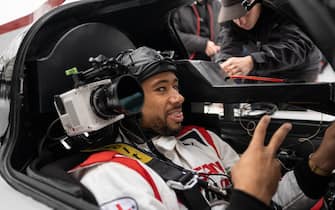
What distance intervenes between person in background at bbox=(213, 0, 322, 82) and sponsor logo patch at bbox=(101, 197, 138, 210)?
0.93m

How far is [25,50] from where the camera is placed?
1184mm

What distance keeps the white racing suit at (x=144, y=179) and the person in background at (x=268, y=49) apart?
21.5 inches

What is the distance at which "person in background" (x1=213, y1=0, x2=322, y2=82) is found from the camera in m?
1.78

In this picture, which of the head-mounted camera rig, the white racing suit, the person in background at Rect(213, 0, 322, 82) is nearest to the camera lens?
the head-mounted camera rig

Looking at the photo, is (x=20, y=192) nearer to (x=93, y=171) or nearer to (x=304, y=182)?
(x=93, y=171)

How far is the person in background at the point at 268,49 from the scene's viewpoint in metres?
1.78

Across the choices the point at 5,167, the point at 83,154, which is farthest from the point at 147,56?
the point at 5,167

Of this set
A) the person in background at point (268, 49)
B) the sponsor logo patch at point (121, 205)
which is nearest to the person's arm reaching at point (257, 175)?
the sponsor logo patch at point (121, 205)

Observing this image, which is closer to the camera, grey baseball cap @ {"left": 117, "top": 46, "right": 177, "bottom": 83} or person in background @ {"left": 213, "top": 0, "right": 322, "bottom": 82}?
grey baseball cap @ {"left": 117, "top": 46, "right": 177, "bottom": 83}

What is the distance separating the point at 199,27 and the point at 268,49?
3.35 ft

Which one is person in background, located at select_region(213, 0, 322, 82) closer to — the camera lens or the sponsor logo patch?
the camera lens

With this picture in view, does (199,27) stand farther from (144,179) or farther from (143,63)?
(144,179)

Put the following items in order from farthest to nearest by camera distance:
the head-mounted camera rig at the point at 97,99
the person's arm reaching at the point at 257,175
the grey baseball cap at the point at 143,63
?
1. the grey baseball cap at the point at 143,63
2. the head-mounted camera rig at the point at 97,99
3. the person's arm reaching at the point at 257,175

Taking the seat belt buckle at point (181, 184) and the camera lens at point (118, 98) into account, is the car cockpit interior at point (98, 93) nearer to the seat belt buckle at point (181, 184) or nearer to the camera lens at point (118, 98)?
the camera lens at point (118, 98)
